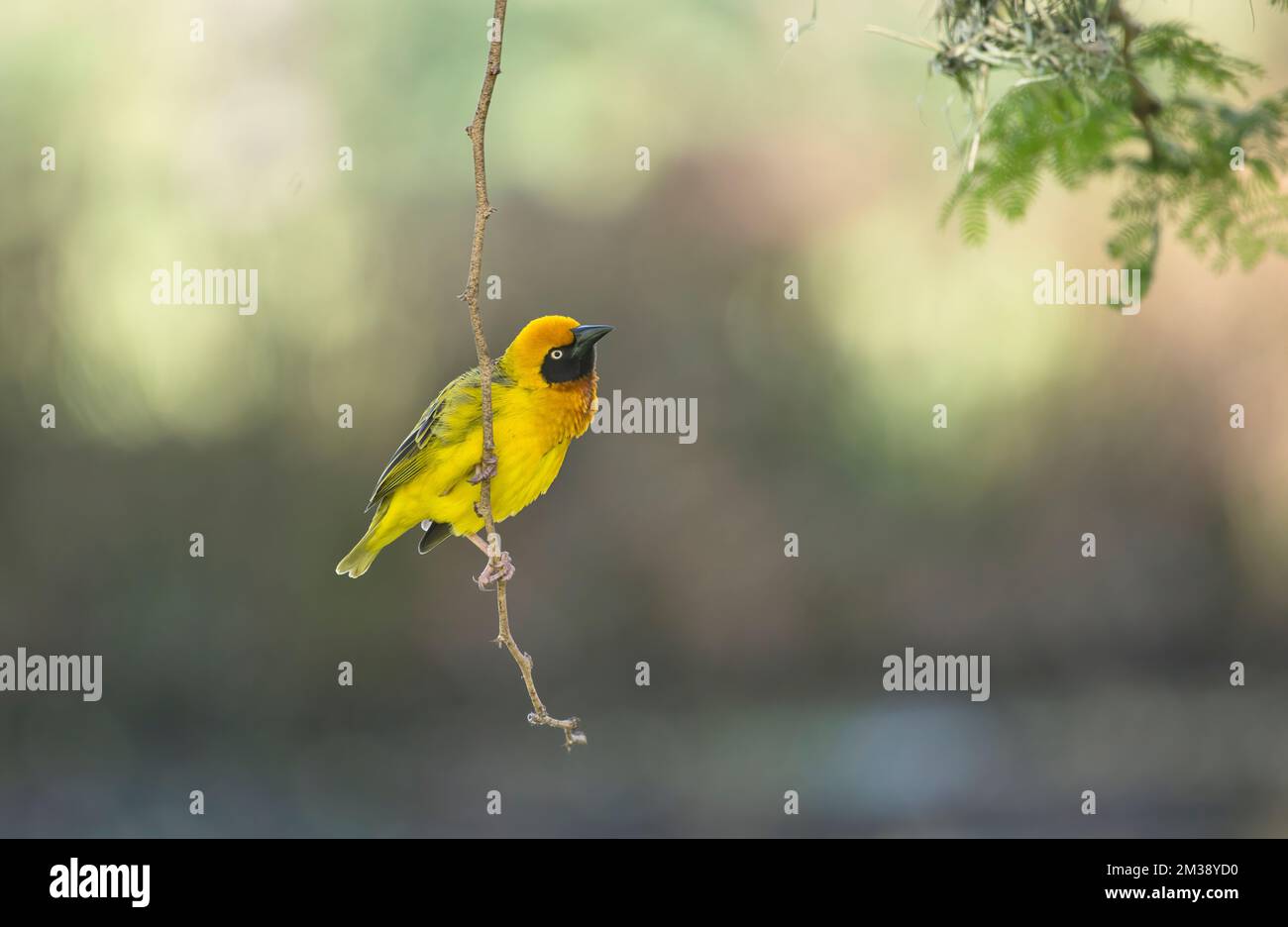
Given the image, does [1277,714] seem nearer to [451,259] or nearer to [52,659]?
[451,259]

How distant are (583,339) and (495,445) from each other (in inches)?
16.1

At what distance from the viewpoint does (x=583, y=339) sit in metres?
2.45

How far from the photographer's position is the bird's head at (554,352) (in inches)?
97.7

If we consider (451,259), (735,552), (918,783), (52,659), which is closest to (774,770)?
(918,783)

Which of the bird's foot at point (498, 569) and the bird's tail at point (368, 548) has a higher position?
the bird's tail at point (368, 548)

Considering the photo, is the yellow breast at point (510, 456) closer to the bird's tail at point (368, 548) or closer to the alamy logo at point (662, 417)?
the bird's tail at point (368, 548)

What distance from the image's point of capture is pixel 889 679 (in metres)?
8.55

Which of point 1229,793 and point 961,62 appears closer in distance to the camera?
point 961,62

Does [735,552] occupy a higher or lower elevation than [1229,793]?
higher

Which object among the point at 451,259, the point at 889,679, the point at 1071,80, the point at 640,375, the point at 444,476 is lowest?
the point at 889,679

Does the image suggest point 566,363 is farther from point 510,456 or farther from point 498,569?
point 498,569

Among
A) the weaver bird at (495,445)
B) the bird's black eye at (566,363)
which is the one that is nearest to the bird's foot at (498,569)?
the weaver bird at (495,445)

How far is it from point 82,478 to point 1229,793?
740cm

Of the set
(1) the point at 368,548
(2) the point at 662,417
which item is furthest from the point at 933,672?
(1) the point at 368,548
